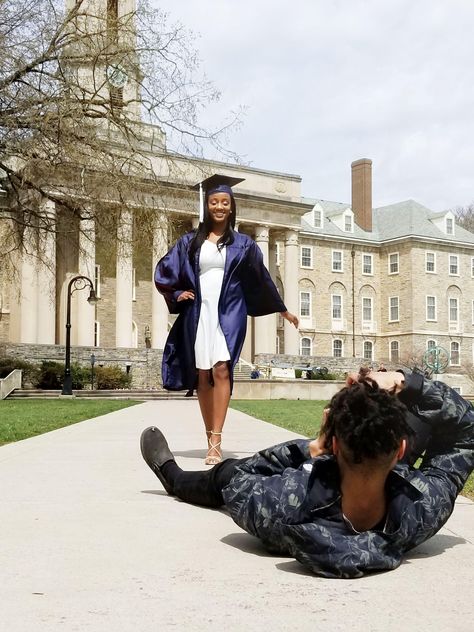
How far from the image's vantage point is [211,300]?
23.0ft

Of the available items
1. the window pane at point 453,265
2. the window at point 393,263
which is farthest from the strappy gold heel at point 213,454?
the window pane at point 453,265

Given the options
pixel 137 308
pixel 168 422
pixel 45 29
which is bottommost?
pixel 168 422

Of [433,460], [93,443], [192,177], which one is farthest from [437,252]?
[433,460]

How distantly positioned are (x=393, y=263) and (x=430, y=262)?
9.78 ft

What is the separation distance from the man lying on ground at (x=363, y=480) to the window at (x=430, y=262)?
220ft

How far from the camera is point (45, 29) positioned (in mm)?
19125

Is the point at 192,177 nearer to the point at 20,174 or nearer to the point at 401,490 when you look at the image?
the point at 20,174

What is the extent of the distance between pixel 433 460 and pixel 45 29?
1748 centimetres

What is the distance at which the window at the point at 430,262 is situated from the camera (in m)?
69.4

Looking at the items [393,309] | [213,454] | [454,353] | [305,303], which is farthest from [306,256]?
[213,454]

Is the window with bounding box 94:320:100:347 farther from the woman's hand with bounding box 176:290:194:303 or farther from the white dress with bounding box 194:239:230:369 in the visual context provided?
the woman's hand with bounding box 176:290:194:303

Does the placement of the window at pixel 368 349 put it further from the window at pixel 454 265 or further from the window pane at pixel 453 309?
the window at pixel 454 265

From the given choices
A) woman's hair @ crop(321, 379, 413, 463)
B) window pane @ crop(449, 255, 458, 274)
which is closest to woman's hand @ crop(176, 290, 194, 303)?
woman's hair @ crop(321, 379, 413, 463)

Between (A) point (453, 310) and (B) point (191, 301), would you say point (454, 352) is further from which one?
(B) point (191, 301)
